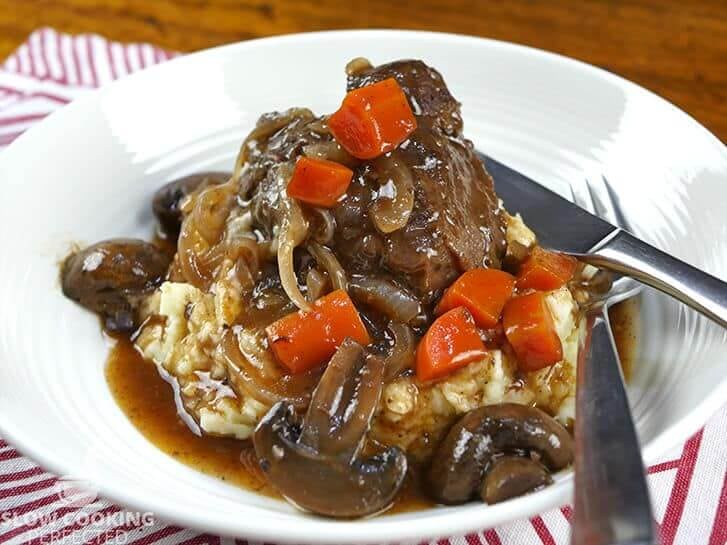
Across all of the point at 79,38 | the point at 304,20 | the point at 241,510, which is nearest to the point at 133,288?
the point at 241,510

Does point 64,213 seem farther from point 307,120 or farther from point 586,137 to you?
point 586,137

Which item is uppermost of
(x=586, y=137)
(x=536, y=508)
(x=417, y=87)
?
(x=417, y=87)

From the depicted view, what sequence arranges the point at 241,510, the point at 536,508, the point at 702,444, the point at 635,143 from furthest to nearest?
the point at 635,143 → the point at 702,444 → the point at 241,510 → the point at 536,508

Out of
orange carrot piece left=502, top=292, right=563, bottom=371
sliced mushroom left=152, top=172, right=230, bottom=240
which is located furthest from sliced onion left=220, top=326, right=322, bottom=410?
sliced mushroom left=152, top=172, right=230, bottom=240

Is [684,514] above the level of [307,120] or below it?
below

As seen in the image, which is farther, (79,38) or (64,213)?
(79,38)

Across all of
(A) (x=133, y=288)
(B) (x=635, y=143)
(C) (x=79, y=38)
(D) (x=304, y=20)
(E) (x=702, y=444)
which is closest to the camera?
(E) (x=702, y=444)

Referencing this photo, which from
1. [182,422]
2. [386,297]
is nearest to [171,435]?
[182,422]
